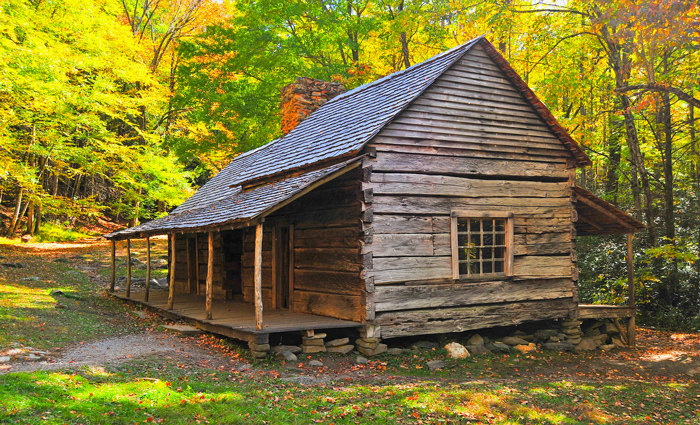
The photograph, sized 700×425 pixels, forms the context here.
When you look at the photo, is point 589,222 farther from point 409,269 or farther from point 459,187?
point 409,269

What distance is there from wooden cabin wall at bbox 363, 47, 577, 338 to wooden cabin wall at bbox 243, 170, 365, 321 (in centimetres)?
42

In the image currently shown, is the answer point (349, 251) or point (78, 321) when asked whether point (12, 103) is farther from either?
point (349, 251)

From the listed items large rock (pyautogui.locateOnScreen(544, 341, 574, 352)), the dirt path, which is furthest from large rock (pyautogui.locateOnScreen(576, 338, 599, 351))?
the dirt path

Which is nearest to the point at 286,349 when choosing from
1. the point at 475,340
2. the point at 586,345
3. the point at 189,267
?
the point at 475,340

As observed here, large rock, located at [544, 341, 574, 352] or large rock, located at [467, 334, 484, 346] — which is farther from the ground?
large rock, located at [467, 334, 484, 346]

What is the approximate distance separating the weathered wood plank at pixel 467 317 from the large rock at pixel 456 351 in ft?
0.95

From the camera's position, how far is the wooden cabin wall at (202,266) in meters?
15.1

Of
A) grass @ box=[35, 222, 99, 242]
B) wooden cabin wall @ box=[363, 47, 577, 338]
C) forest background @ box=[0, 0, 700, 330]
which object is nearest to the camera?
wooden cabin wall @ box=[363, 47, 577, 338]

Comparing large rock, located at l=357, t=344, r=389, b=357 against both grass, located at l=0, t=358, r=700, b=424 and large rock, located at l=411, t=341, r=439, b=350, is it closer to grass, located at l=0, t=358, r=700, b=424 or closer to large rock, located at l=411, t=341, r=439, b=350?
large rock, located at l=411, t=341, r=439, b=350

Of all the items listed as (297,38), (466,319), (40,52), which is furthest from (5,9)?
(466,319)

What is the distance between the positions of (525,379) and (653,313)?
840cm


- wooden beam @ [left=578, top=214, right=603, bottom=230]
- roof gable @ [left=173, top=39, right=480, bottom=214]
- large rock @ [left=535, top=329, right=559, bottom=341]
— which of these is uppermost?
roof gable @ [left=173, top=39, right=480, bottom=214]

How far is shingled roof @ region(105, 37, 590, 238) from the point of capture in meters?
10.0

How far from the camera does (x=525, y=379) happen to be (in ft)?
28.4
